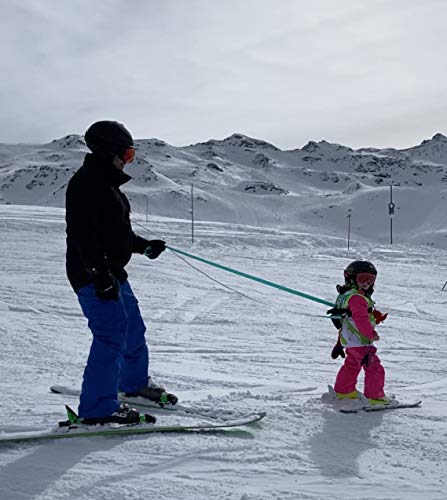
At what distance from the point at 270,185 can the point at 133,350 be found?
9783 cm

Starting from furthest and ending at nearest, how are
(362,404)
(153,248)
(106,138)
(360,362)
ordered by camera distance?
(360,362)
(362,404)
(153,248)
(106,138)

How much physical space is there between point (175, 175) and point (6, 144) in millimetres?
73539

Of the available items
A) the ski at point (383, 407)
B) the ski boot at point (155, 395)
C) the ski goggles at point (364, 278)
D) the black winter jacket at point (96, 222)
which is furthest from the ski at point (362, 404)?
the black winter jacket at point (96, 222)

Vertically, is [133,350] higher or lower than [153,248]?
lower

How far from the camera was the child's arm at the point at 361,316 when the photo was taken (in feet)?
12.9

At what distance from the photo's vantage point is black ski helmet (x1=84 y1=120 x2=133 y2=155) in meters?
3.23

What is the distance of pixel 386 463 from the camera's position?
9.51 ft

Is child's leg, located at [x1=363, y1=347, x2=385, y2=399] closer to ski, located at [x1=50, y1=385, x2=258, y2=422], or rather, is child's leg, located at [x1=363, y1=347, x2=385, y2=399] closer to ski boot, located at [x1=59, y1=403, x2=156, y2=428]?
ski, located at [x1=50, y1=385, x2=258, y2=422]

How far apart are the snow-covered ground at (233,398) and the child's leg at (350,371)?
183 millimetres

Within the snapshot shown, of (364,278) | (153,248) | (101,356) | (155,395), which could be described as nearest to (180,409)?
(155,395)

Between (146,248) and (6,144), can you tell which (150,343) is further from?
(6,144)

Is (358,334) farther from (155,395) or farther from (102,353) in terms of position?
(102,353)

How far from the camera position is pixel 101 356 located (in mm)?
3096

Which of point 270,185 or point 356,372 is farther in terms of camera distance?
point 270,185
